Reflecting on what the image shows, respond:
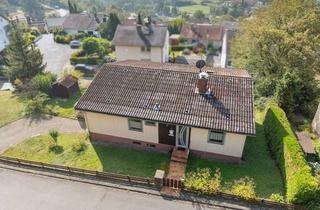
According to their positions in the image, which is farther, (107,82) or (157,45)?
(157,45)

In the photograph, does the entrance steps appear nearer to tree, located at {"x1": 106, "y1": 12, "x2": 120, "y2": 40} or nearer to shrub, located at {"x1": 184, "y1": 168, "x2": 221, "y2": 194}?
shrub, located at {"x1": 184, "y1": 168, "x2": 221, "y2": 194}

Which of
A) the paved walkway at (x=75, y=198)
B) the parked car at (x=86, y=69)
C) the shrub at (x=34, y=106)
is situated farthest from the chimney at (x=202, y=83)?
the parked car at (x=86, y=69)

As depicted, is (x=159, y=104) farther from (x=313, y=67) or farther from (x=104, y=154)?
(x=313, y=67)

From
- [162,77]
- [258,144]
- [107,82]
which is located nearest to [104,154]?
[107,82]

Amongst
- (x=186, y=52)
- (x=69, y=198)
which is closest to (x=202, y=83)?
(x=69, y=198)

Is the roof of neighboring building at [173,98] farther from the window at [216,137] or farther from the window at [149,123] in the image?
the window at [216,137]
